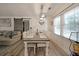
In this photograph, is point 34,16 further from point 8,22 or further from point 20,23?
point 8,22

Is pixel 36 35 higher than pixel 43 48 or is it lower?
higher

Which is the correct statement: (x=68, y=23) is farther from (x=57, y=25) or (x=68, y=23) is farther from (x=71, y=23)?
(x=57, y=25)

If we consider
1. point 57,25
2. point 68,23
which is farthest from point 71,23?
point 57,25

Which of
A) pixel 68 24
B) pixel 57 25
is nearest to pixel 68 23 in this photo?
pixel 68 24

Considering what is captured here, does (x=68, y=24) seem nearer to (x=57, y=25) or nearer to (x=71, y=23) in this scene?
(x=71, y=23)

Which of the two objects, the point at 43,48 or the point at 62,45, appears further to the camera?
the point at 43,48

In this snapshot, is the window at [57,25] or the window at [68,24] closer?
the window at [68,24]

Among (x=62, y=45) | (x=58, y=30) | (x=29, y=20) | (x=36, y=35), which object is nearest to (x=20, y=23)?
(x=29, y=20)

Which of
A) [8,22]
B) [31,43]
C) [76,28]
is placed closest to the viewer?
[76,28]

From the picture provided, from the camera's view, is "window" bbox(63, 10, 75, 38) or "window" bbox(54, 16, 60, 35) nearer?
"window" bbox(63, 10, 75, 38)

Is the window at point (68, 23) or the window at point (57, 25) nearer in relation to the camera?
the window at point (68, 23)

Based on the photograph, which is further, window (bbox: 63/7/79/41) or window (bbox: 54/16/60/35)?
window (bbox: 54/16/60/35)

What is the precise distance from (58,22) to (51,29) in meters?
0.14

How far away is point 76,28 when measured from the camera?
1.36 m
